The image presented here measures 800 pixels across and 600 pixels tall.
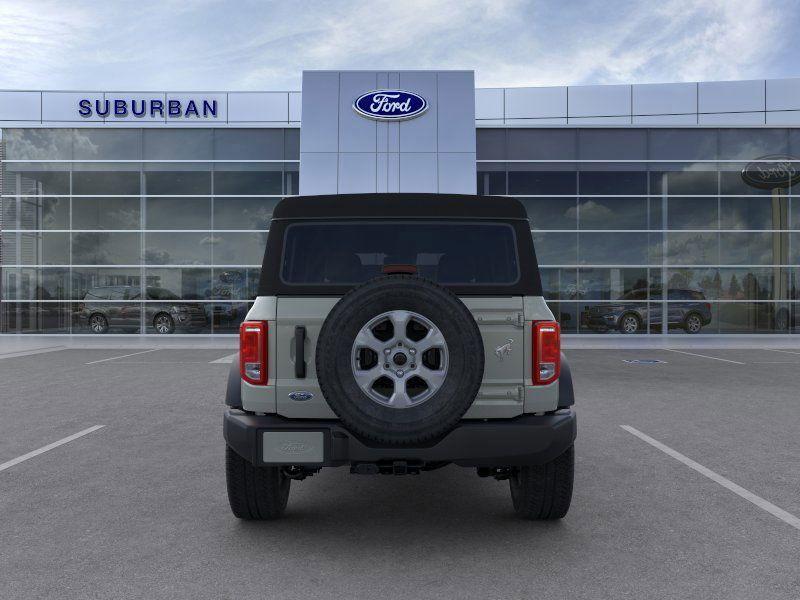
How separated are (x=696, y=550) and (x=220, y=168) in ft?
76.7

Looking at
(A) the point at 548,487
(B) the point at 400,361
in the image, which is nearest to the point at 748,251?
(A) the point at 548,487

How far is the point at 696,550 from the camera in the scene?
3756 mm

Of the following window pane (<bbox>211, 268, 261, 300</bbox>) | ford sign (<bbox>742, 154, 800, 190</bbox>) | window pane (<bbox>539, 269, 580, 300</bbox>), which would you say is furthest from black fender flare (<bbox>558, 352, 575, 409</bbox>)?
ford sign (<bbox>742, 154, 800, 190</bbox>)

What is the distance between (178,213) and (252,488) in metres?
22.1

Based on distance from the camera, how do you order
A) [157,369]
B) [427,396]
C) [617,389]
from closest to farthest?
[427,396], [617,389], [157,369]

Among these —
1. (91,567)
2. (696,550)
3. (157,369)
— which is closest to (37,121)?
(157,369)

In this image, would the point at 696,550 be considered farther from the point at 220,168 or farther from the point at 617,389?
the point at 220,168

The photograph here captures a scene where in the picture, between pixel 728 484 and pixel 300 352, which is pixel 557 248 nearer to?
pixel 728 484

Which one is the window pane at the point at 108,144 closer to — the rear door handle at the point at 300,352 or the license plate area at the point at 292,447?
the rear door handle at the point at 300,352

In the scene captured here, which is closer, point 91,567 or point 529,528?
point 91,567

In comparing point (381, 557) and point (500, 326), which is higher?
point (500, 326)

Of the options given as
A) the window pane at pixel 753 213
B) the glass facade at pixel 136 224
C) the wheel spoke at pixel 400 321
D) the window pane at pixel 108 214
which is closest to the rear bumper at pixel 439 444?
the wheel spoke at pixel 400 321

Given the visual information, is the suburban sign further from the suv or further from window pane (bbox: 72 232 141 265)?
the suv

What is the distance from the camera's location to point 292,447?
358 centimetres
